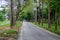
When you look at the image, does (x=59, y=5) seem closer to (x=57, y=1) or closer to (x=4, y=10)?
(x=57, y=1)

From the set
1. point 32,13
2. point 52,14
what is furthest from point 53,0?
point 32,13

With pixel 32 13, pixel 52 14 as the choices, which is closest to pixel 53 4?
pixel 52 14

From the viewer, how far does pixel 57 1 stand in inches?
1099

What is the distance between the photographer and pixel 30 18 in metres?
144

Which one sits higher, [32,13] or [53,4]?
[53,4]

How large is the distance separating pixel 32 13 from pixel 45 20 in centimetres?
3394

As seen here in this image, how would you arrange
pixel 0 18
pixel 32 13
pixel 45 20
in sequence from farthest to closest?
1. pixel 32 13
2. pixel 45 20
3. pixel 0 18

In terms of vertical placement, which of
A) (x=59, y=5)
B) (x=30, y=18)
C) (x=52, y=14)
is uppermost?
(x=59, y=5)

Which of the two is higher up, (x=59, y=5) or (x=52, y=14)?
(x=59, y=5)

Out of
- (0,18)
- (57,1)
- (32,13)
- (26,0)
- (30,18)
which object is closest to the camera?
(57,1)

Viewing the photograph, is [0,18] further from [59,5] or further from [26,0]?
[59,5]

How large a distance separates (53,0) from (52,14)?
1650 inches

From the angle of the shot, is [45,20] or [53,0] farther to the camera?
[45,20]

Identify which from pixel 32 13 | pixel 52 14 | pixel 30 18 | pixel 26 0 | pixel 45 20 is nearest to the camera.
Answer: pixel 26 0
